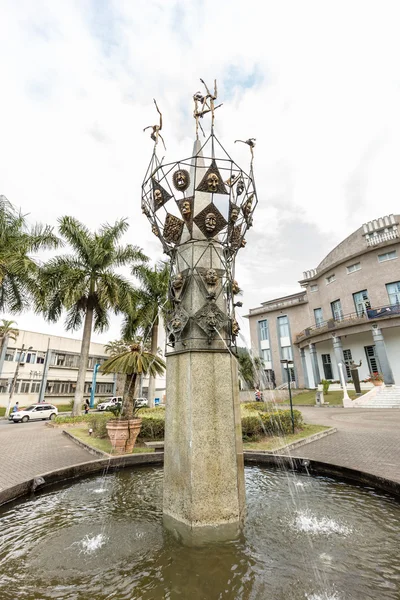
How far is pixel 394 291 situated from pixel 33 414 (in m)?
38.1

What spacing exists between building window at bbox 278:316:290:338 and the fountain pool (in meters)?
37.2

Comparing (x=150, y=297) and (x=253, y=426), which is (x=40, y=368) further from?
(x=253, y=426)

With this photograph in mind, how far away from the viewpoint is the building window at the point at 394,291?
2836cm

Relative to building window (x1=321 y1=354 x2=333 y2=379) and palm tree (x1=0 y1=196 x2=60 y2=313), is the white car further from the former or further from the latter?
building window (x1=321 y1=354 x2=333 y2=379)

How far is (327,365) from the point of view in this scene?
3400cm

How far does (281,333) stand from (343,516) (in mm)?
38729

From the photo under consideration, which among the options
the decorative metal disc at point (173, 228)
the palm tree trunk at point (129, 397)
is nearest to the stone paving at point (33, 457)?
the palm tree trunk at point (129, 397)

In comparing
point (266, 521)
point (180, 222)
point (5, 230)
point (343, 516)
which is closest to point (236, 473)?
point (266, 521)

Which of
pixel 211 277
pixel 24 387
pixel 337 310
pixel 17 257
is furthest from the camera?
pixel 24 387

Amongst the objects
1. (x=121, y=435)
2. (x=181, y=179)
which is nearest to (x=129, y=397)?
(x=121, y=435)

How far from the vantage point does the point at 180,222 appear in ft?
17.9

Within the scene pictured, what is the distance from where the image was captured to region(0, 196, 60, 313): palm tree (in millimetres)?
17328

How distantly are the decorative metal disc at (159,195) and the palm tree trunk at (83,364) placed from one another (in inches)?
686

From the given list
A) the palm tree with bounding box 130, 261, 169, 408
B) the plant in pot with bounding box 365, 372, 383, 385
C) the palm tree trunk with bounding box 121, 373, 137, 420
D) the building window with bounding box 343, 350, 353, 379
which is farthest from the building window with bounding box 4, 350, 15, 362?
the plant in pot with bounding box 365, 372, 383, 385
